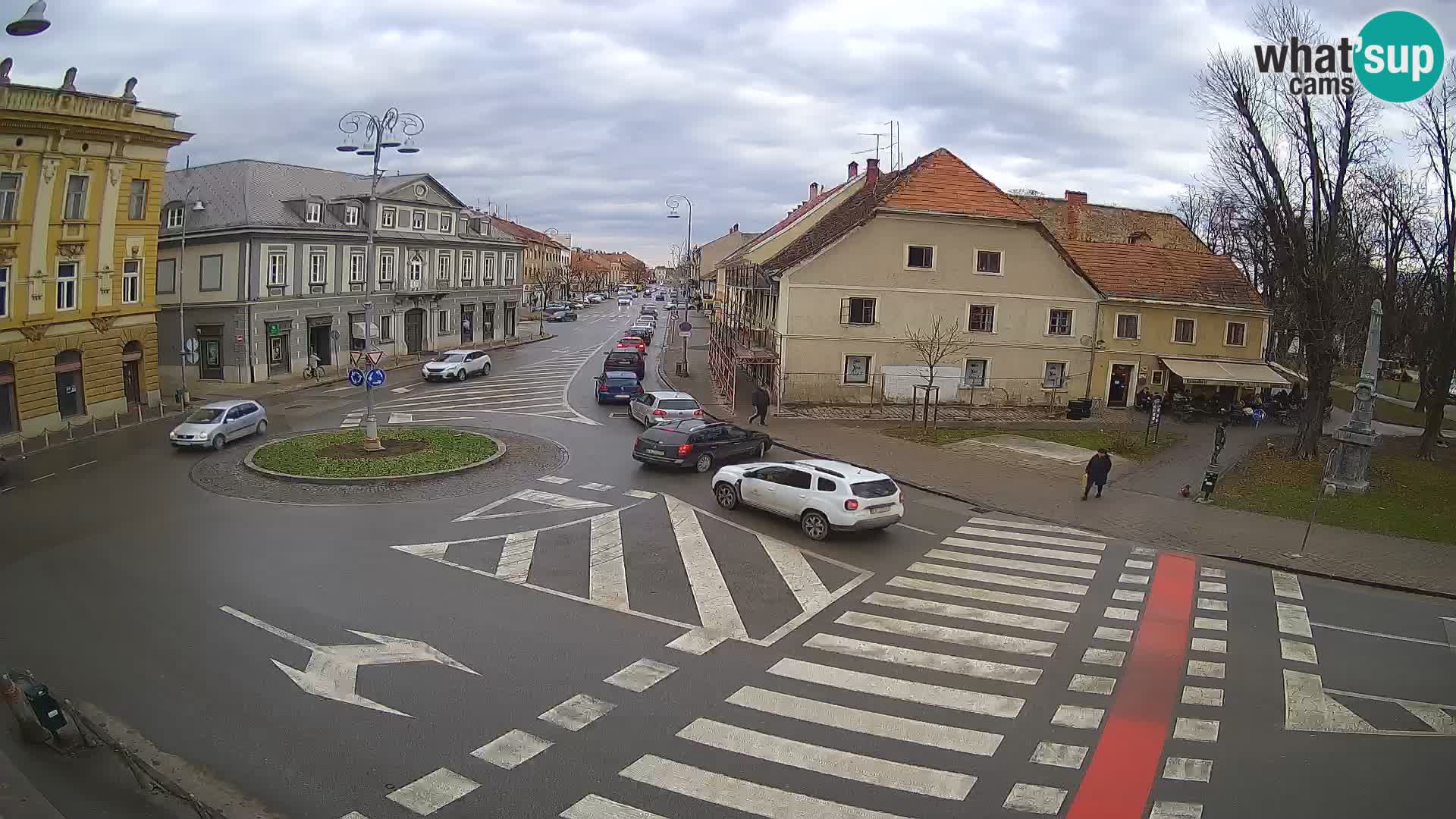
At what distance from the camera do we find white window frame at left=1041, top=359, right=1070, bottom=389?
38.8 meters

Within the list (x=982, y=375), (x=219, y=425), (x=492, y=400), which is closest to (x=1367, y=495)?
(x=982, y=375)

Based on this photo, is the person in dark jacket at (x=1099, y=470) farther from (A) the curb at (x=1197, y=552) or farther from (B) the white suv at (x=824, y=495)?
(B) the white suv at (x=824, y=495)

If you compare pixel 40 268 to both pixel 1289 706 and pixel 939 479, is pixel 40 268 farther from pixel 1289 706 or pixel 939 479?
pixel 1289 706

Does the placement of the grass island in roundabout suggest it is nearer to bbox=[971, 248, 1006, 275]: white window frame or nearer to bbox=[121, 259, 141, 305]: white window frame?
bbox=[121, 259, 141, 305]: white window frame

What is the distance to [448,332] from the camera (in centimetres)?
5825

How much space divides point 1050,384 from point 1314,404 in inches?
422

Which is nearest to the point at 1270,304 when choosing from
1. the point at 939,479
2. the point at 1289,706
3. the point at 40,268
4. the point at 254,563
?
the point at 939,479

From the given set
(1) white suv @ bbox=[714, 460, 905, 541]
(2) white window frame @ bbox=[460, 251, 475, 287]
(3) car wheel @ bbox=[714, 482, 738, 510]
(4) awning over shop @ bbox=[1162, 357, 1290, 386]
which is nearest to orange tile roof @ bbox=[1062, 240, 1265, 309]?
(4) awning over shop @ bbox=[1162, 357, 1290, 386]

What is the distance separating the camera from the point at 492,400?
37.2 metres

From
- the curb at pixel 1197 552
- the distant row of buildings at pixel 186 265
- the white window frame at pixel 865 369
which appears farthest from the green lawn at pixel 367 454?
the white window frame at pixel 865 369

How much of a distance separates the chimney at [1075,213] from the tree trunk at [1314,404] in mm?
15067

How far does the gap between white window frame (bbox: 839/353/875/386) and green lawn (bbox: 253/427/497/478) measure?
1591cm

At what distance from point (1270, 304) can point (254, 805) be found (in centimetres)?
4956

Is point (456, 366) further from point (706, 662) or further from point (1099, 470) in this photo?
point (706, 662)
